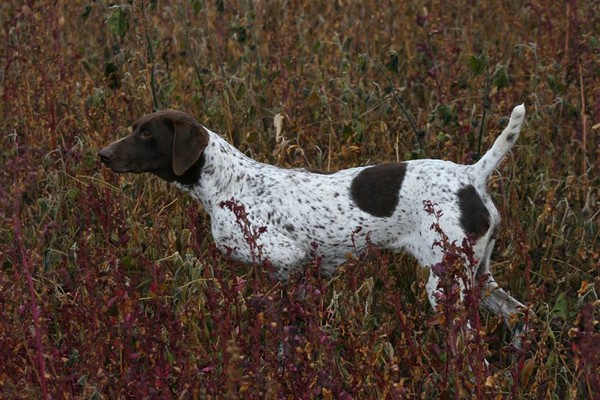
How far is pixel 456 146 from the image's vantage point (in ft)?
20.0

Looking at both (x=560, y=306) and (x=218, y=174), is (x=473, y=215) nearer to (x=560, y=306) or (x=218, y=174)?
(x=560, y=306)

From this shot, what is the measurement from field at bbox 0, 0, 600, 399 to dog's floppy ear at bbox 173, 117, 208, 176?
0.33m

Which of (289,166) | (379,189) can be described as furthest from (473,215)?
(289,166)

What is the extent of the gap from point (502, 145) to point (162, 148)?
1574 millimetres

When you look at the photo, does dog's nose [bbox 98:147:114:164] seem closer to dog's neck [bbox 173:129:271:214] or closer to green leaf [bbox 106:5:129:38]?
dog's neck [bbox 173:129:271:214]

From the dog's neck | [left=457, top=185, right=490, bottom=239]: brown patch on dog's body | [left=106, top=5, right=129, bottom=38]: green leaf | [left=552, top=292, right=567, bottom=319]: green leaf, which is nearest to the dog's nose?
the dog's neck

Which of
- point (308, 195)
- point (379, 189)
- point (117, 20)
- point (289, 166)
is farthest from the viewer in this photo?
point (289, 166)

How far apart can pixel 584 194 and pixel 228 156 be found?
6.53 ft

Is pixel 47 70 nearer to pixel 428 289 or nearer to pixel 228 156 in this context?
pixel 228 156

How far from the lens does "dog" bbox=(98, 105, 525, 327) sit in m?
4.63

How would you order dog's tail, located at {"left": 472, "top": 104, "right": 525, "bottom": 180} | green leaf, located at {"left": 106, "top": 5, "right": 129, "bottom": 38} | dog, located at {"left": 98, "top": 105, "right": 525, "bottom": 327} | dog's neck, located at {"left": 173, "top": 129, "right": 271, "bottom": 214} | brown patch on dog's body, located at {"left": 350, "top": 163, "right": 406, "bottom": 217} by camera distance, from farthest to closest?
green leaf, located at {"left": 106, "top": 5, "right": 129, "bottom": 38} → dog's neck, located at {"left": 173, "top": 129, "right": 271, "bottom": 214} → brown patch on dog's body, located at {"left": 350, "top": 163, "right": 406, "bottom": 217} → dog, located at {"left": 98, "top": 105, "right": 525, "bottom": 327} → dog's tail, located at {"left": 472, "top": 104, "right": 525, "bottom": 180}

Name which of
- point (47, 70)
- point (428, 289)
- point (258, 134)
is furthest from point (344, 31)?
point (428, 289)

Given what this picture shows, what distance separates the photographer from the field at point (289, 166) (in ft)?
12.1

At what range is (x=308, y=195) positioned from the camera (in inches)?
192
